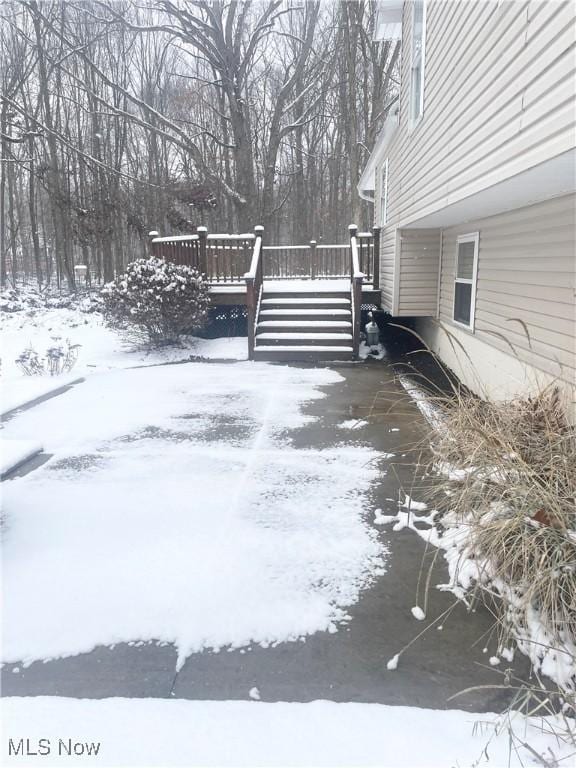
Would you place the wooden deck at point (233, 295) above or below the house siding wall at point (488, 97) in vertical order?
below

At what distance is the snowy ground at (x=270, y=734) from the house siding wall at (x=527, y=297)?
69.4 inches

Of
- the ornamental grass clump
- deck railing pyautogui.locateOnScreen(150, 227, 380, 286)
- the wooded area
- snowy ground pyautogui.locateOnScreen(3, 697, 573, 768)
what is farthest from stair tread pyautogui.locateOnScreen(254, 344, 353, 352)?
the wooded area

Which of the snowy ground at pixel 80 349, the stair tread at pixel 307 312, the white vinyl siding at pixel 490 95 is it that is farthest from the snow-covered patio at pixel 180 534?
the stair tread at pixel 307 312

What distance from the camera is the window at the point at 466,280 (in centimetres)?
627

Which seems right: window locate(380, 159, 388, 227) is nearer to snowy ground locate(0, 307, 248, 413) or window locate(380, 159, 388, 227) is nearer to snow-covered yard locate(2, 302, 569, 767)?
snowy ground locate(0, 307, 248, 413)

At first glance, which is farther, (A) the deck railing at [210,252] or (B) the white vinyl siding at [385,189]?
(B) the white vinyl siding at [385,189]

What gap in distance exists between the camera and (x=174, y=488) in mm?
3432

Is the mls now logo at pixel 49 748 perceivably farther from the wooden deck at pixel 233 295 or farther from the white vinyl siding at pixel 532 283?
the wooden deck at pixel 233 295

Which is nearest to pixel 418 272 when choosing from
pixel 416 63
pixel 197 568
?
pixel 416 63

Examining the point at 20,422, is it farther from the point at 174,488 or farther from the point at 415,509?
the point at 415,509

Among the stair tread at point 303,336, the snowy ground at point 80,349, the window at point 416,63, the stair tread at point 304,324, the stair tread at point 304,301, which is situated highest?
the window at point 416,63

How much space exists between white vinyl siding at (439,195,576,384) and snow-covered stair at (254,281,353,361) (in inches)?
103

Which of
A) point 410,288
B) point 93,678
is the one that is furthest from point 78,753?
point 410,288

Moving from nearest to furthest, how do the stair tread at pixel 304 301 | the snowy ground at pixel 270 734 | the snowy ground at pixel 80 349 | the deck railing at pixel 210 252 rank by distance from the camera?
the snowy ground at pixel 270 734 < the snowy ground at pixel 80 349 < the stair tread at pixel 304 301 < the deck railing at pixel 210 252
